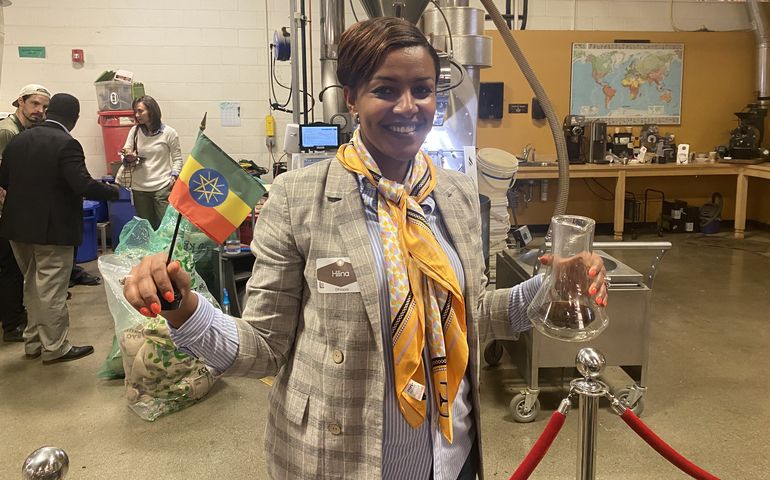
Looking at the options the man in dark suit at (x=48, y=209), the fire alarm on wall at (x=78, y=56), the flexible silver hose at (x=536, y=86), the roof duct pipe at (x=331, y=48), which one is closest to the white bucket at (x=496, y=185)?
the roof duct pipe at (x=331, y=48)

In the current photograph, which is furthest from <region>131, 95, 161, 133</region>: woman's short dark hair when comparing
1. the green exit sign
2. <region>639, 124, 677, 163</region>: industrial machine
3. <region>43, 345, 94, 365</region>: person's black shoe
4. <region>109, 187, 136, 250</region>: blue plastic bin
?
<region>639, 124, 677, 163</region>: industrial machine

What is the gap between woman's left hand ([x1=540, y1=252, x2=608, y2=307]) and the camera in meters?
1.12

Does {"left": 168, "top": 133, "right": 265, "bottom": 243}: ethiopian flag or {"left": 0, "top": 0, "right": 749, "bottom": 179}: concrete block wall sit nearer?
{"left": 168, "top": 133, "right": 265, "bottom": 243}: ethiopian flag

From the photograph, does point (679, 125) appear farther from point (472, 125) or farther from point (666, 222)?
point (472, 125)

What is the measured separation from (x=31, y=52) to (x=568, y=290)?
6903 mm

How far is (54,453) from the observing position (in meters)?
0.93

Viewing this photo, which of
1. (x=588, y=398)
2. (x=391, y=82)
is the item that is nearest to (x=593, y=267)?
(x=588, y=398)

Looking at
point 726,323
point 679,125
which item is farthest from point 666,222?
point 726,323

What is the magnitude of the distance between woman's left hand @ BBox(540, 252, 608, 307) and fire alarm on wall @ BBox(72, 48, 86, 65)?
662 cm

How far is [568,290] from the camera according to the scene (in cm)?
117

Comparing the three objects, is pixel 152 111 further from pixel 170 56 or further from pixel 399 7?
pixel 399 7

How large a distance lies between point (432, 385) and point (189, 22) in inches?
253

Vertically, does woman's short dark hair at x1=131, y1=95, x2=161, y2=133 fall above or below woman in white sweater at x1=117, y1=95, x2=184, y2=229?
above

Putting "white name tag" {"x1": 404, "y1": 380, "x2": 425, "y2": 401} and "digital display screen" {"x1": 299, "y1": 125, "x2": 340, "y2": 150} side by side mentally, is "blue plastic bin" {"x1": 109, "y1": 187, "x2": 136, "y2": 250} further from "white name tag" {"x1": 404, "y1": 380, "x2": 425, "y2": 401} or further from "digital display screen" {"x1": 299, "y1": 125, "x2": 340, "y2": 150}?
"white name tag" {"x1": 404, "y1": 380, "x2": 425, "y2": 401}
